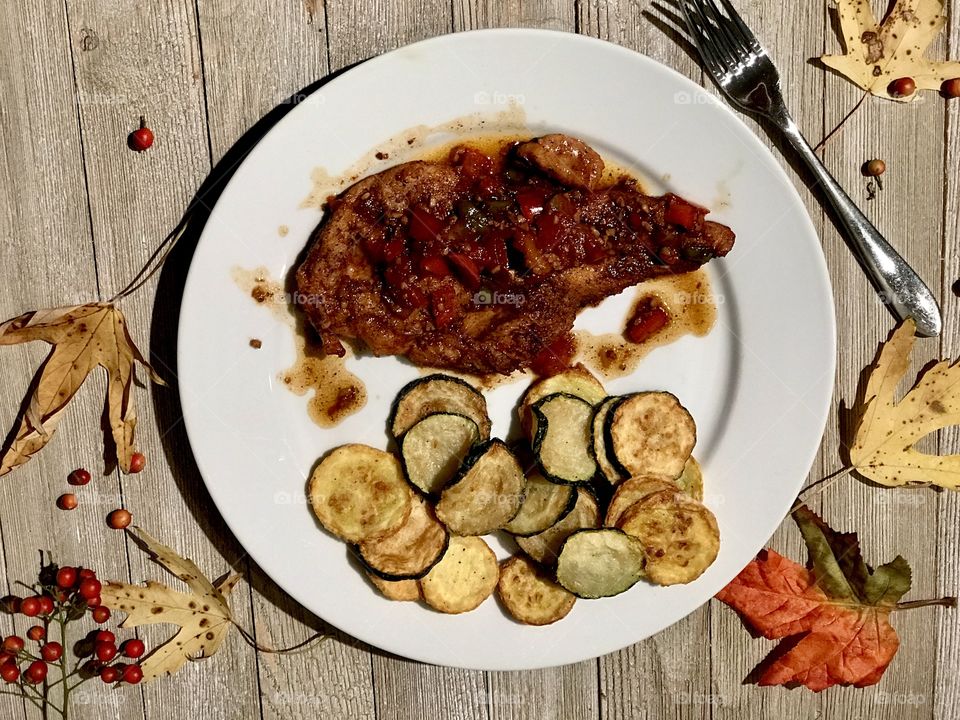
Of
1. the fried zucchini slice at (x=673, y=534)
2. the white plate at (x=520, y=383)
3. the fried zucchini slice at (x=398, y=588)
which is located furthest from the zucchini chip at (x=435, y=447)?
the fried zucchini slice at (x=673, y=534)

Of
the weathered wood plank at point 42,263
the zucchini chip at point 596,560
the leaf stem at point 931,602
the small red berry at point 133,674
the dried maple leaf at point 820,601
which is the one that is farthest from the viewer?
the leaf stem at point 931,602

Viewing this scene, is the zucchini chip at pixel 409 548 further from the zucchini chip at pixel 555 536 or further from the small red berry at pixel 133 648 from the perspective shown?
the small red berry at pixel 133 648

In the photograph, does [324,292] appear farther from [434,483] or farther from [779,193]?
[779,193]

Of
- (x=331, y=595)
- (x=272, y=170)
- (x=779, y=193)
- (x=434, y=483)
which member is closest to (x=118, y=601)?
(x=331, y=595)

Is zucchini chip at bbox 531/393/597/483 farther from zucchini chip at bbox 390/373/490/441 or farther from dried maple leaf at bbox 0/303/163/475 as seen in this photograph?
dried maple leaf at bbox 0/303/163/475

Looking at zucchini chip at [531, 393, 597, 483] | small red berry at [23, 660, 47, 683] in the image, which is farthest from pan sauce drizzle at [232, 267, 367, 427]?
small red berry at [23, 660, 47, 683]

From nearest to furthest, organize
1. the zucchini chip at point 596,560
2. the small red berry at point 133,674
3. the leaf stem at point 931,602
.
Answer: the zucchini chip at point 596,560 < the small red berry at point 133,674 < the leaf stem at point 931,602
